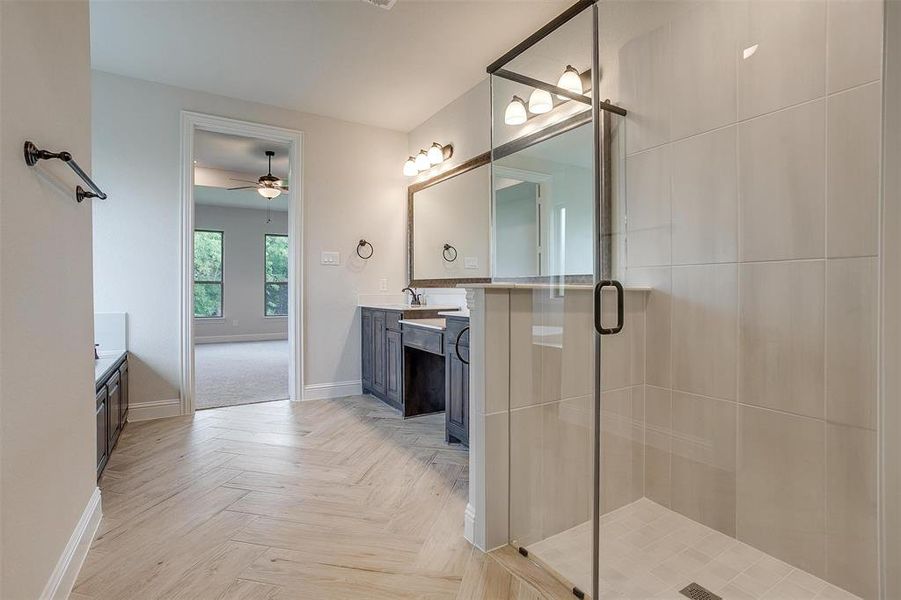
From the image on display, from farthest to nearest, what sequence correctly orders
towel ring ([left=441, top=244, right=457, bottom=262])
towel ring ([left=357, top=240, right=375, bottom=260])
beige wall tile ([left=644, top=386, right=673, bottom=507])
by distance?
towel ring ([left=357, top=240, right=375, bottom=260])
towel ring ([left=441, top=244, right=457, bottom=262])
beige wall tile ([left=644, top=386, right=673, bottom=507])

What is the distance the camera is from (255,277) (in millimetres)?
8805

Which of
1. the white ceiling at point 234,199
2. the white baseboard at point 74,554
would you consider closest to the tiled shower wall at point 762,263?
the white baseboard at point 74,554

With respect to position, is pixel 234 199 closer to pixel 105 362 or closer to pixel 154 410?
pixel 154 410

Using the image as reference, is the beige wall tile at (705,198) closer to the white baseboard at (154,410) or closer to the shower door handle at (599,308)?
the shower door handle at (599,308)

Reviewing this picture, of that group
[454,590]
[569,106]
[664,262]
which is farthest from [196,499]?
[569,106]

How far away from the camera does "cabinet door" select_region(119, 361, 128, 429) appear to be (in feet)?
9.23

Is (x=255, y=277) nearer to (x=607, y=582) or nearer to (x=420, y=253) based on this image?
(x=420, y=253)

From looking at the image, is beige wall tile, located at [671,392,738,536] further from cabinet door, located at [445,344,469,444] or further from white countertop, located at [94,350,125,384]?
white countertop, located at [94,350,125,384]

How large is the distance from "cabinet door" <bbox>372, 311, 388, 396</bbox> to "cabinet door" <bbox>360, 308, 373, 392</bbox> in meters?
0.08

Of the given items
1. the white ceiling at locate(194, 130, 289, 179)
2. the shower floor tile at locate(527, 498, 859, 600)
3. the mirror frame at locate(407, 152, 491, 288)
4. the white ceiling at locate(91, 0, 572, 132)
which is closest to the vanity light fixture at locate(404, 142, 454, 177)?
the mirror frame at locate(407, 152, 491, 288)

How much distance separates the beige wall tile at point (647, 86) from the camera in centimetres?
190

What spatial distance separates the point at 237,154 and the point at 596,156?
533 centimetres

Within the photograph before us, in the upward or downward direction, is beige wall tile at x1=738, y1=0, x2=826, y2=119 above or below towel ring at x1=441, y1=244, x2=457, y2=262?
above

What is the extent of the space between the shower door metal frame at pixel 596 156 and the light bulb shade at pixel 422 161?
1404 mm
